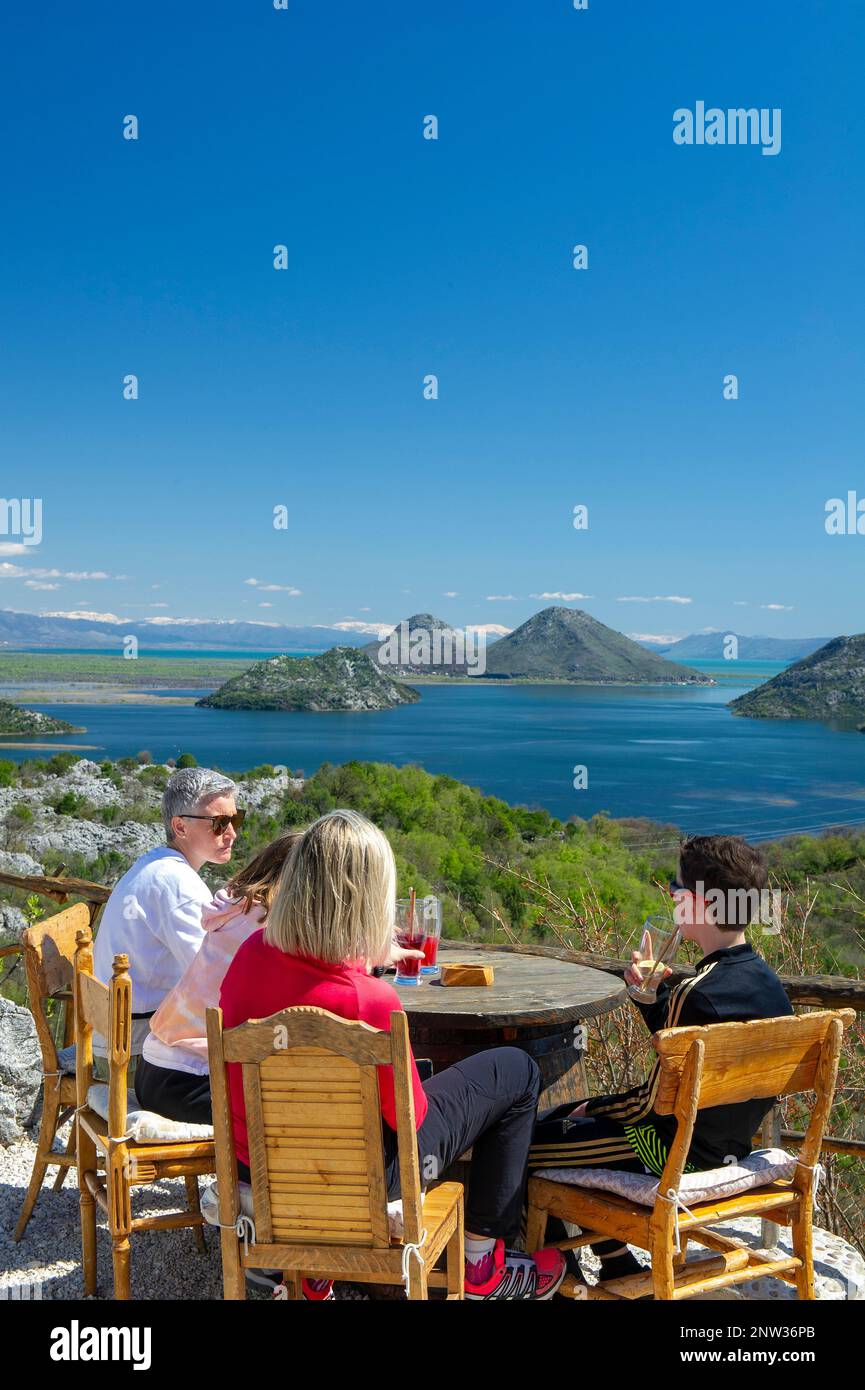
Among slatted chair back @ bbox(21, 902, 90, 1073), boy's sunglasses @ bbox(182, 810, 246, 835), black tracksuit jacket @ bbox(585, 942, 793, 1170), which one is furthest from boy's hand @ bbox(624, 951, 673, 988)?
slatted chair back @ bbox(21, 902, 90, 1073)

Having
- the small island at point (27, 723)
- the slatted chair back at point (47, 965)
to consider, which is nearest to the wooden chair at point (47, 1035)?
the slatted chair back at point (47, 965)

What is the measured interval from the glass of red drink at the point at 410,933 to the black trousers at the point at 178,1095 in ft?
2.15

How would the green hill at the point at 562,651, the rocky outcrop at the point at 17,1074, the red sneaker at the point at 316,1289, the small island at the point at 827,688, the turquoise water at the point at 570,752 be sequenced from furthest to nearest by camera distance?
the green hill at the point at 562,651, the small island at the point at 827,688, the turquoise water at the point at 570,752, the rocky outcrop at the point at 17,1074, the red sneaker at the point at 316,1289

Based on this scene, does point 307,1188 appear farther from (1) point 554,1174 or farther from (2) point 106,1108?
(2) point 106,1108

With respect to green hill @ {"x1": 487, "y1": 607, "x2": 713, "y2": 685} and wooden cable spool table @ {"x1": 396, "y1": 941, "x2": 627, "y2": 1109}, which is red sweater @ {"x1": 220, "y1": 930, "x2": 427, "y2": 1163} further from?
green hill @ {"x1": 487, "y1": 607, "x2": 713, "y2": 685}

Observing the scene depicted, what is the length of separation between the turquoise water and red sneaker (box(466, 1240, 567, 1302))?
39381 millimetres

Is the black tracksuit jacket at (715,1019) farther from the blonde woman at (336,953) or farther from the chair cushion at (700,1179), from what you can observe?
the blonde woman at (336,953)

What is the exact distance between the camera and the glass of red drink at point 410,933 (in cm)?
312

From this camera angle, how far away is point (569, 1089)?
129 inches

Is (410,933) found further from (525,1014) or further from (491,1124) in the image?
(491,1124)

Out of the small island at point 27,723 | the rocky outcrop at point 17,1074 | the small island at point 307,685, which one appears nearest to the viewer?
the rocky outcrop at point 17,1074

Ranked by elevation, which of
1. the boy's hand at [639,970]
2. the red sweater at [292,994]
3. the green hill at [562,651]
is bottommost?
the boy's hand at [639,970]
